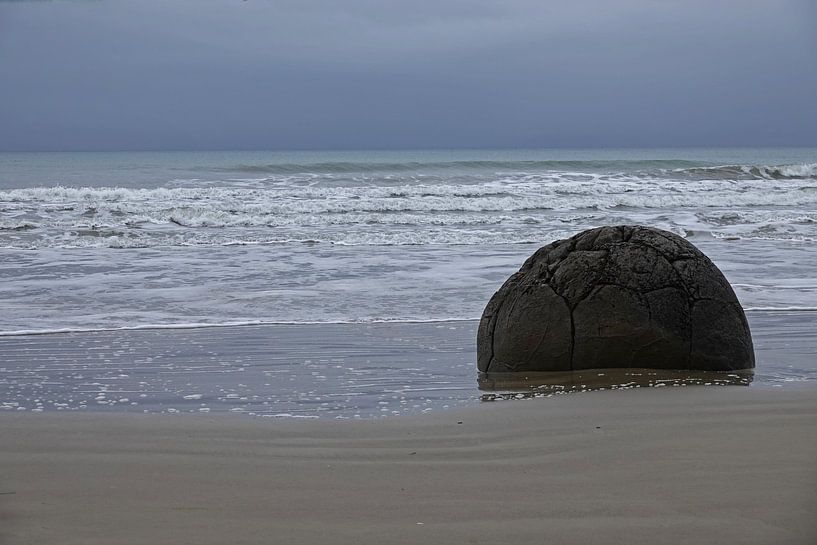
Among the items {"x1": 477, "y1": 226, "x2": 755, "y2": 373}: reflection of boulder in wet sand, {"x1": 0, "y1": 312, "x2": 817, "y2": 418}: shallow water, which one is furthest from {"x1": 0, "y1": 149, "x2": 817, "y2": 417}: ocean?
{"x1": 477, "y1": 226, "x2": 755, "y2": 373}: reflection of boulder in wet sand

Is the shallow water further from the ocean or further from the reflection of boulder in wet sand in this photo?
the reflection of boulder in wet sand

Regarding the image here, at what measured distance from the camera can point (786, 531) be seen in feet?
→ 8.72

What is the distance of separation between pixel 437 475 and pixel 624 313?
2.07 m

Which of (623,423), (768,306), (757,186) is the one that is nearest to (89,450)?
(623,423)

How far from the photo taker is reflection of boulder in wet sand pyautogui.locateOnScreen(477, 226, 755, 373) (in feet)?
16.6

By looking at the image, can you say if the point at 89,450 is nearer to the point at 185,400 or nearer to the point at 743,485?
the point at 185,400

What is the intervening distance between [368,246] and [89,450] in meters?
9.69

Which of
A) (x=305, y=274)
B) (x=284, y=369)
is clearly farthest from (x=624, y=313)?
(x=305, y=274)

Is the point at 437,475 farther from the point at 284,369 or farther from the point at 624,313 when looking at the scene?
the point at 284,369

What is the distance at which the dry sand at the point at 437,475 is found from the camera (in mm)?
2764

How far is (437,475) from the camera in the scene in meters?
3.34

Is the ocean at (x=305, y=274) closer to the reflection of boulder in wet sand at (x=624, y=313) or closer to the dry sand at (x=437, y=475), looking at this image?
the reflection of boulder in wet sand at (x=624, y=313)

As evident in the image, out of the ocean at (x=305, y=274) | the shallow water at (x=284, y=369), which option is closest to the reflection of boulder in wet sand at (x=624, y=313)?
the shallow water at (x=284, y=369)

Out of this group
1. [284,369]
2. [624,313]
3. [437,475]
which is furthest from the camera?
[284,369]
